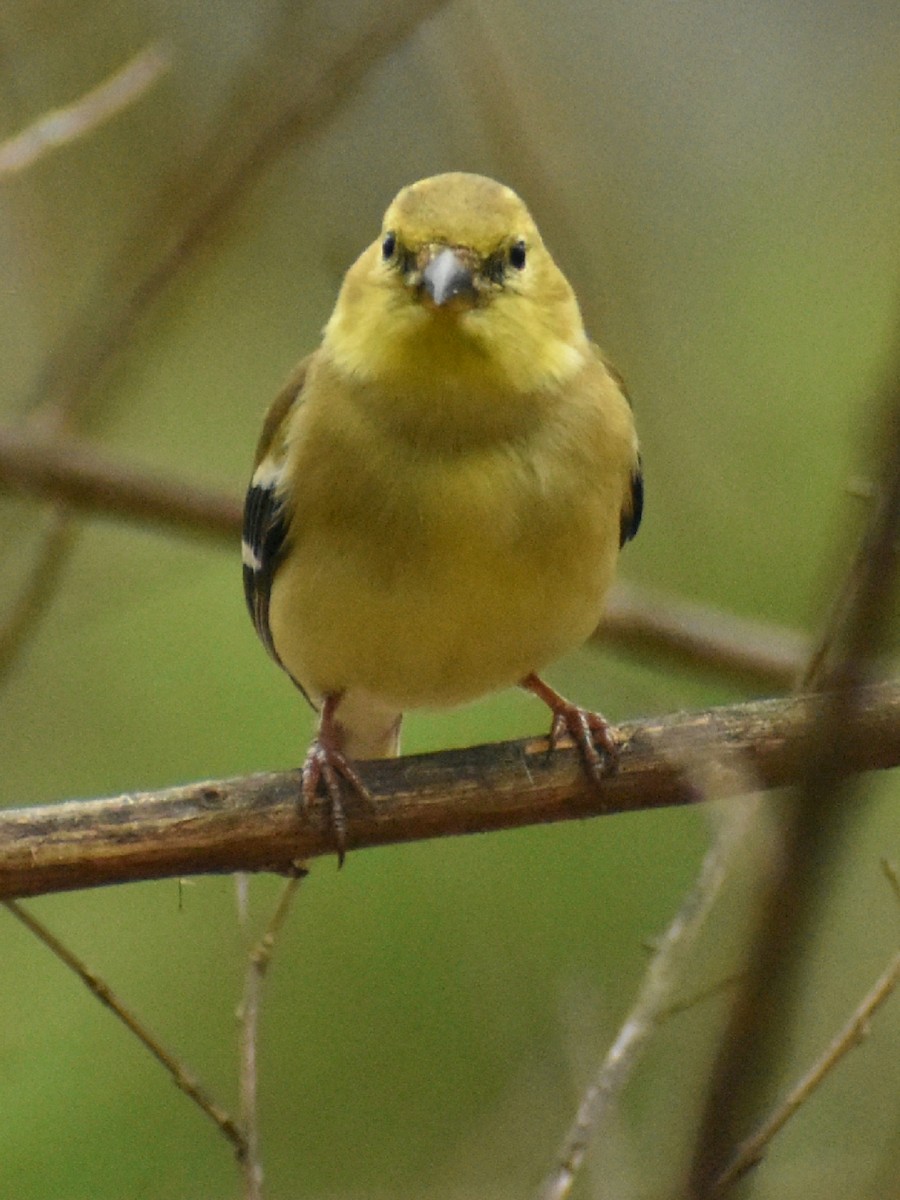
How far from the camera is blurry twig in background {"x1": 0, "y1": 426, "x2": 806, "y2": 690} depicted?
4840 millimetres

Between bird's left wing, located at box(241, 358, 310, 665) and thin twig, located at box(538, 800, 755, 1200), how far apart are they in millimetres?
1278

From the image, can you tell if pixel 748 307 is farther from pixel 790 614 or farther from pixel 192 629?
pixel 192 629

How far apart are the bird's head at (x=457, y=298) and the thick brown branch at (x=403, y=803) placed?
836 mm

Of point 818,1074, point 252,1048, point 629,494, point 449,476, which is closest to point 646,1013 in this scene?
point 818,1074

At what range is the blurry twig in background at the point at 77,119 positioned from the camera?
3875mm

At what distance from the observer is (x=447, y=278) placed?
3.29 m

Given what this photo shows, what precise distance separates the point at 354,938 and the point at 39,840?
266 centimetres

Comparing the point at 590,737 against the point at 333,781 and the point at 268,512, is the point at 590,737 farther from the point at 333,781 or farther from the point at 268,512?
the point at 268,512

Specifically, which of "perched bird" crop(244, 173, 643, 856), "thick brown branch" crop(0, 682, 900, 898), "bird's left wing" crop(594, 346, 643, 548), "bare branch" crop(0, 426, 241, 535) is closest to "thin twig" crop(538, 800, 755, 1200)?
"thick brown branch" crop(0, 682, 900, 898)

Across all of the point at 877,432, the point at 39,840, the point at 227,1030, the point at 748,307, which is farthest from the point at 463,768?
the point at 748,307

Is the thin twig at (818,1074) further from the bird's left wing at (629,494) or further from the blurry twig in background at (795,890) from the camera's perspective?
the bird's left wing at (629,494)

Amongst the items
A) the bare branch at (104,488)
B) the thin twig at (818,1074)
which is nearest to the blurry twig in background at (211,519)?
the bare branch at (104,488)

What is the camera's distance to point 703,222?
25.3ft

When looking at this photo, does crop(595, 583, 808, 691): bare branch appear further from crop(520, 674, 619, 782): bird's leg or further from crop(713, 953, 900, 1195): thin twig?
crop(713, 953, 900, 1195): thin twig
